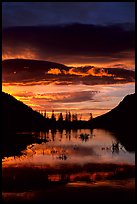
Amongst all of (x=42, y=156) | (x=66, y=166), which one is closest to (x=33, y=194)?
(x=66, y=166)

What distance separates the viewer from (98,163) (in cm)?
4003

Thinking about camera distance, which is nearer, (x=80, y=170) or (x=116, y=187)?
→ (x=116, y=187)

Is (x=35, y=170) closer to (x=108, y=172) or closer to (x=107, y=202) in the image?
(x=108, y=172)

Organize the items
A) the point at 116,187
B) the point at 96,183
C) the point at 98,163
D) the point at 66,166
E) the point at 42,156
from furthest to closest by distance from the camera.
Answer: the point at 42,156
the point at 98,163
the point at 66,166
the point at 96,183
the point at 116,187

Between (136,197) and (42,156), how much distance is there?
75.7ft

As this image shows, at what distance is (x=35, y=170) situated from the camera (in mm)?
33969

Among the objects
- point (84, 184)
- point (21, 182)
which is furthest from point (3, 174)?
point (84, 184)

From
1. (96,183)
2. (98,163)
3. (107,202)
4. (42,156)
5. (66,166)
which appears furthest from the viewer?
(42,156)

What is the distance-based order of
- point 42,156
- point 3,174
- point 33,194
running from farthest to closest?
point 42,156 < point 3,174 < point 33,194

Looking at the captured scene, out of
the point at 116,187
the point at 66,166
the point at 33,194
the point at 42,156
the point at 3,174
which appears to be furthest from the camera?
the point at 42,156

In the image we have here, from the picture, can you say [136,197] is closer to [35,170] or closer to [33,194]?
[33,194]

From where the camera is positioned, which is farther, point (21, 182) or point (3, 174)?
point (3, 174)

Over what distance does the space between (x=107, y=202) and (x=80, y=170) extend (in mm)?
12277

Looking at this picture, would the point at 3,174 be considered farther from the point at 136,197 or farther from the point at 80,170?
the point at 136,197
